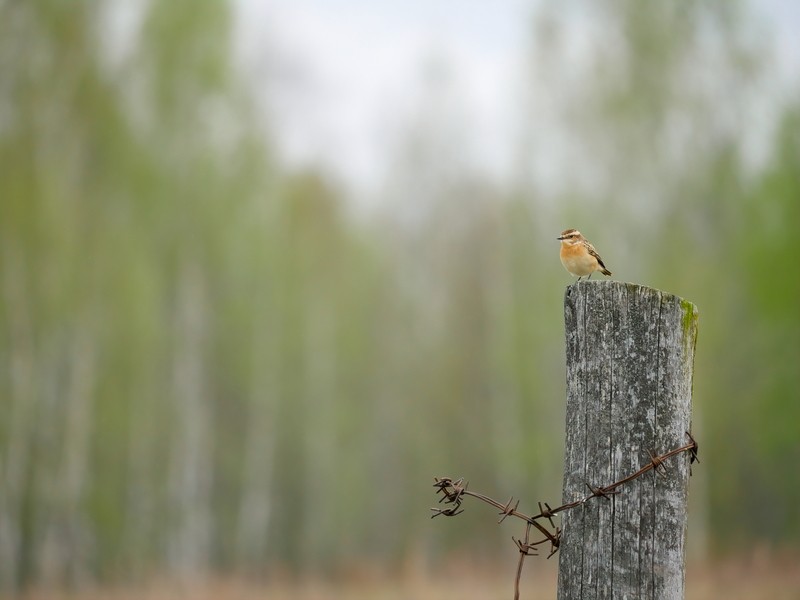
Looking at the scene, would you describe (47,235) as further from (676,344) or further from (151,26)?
(676,344)

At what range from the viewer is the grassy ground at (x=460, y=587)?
10094mm

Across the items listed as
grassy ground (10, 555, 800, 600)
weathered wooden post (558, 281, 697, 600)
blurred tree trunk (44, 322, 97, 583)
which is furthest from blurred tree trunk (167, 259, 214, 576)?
weathered wooden post (558, 281, 697, 600)

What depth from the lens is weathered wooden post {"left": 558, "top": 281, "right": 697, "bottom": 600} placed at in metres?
2.00

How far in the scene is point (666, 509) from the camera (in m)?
2.02

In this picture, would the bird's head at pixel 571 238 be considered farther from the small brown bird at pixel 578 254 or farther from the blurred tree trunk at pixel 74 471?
the blurred tree trunk at pixel 74 471

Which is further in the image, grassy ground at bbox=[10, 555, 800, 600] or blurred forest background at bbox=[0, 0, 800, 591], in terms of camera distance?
blurred forest background at bbox=[0, 0, 800, 591]

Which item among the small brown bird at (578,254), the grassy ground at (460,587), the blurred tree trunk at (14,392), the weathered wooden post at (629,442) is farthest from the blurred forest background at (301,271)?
the weathered wooden post at (629,442)

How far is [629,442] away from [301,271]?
74.2 feet

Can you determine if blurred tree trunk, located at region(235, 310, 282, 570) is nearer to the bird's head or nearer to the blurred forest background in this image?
the blurred forest background

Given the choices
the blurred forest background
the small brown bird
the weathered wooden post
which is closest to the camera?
the weathered wooden post

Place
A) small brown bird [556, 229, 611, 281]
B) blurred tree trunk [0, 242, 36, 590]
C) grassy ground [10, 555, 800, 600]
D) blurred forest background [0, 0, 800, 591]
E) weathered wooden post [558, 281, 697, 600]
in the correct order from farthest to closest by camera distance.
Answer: blurred forest background [0, 0, 800, 591] < blurred tree trunk [0, 242, 36, 590] < grassy ground [10, 555, 800, 600] < small brown bird [556, 229, 611, 281] < weathered wooden post [558, 281, 697, 600]

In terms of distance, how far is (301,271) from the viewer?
→ 24375 millimetres

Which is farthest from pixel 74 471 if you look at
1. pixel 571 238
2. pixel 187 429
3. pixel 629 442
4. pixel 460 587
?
pixel 629 442

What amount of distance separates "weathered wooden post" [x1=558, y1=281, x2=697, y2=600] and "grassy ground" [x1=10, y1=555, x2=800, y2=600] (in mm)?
8077
